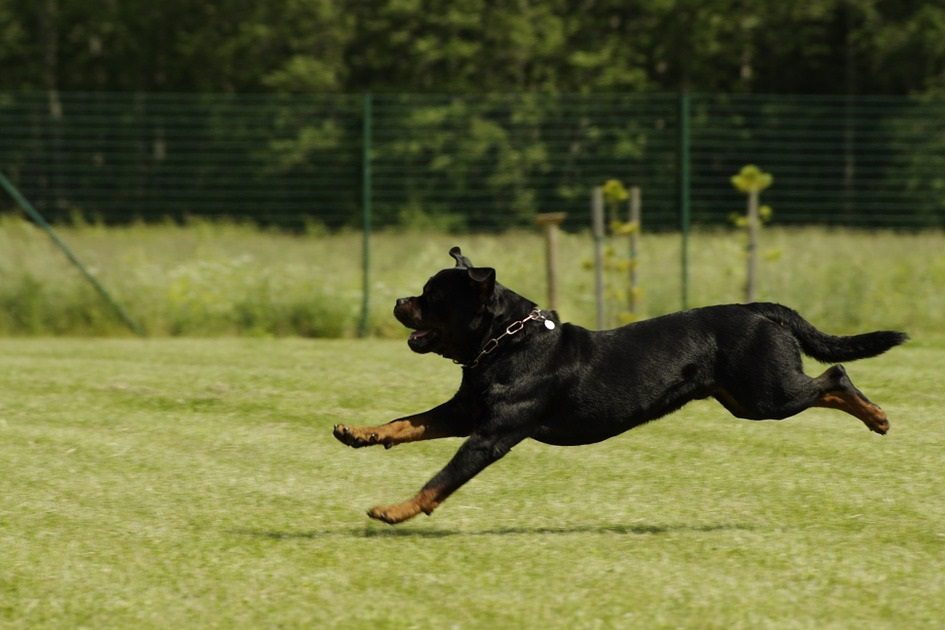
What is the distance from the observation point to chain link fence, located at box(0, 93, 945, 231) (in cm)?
1391

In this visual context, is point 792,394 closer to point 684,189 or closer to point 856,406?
point 856,406

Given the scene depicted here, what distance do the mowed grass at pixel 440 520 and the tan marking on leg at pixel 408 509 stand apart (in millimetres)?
150

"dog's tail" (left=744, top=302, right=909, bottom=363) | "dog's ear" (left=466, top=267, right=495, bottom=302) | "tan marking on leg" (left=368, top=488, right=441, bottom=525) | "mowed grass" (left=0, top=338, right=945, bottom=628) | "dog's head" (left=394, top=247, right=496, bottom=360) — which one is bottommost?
"mowed grass" (left=0, top=338, right=945, bottom=628)

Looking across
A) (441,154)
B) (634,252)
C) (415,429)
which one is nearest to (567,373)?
(415,429)

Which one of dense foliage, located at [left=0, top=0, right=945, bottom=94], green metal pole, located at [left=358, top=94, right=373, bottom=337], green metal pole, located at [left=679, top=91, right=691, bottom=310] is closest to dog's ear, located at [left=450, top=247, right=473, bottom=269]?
green metal pole, located at [left=358, top=94, right=373, bottom=337]

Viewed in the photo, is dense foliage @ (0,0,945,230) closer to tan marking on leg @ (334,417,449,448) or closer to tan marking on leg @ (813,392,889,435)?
tan marking on leg @ (813,392,889,435)

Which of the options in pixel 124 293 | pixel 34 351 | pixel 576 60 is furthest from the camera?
pixel 576 60

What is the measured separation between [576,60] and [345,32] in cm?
556

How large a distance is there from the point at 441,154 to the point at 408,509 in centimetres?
948

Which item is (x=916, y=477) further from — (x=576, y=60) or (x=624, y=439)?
(x=576, y=60)

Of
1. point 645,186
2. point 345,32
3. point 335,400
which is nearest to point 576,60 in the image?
point 345,32

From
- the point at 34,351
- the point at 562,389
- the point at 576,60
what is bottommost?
the point at 34,351

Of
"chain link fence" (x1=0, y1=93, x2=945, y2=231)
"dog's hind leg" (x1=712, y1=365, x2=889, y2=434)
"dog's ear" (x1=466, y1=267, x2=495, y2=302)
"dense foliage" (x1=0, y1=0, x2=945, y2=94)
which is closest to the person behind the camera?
"dog's ear" (x1=466, y1=267, x2=495, y2=302)

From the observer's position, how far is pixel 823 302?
13570 millimetres
